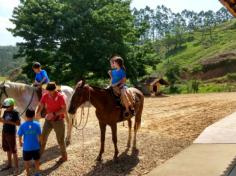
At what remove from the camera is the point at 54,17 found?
27.8 metres

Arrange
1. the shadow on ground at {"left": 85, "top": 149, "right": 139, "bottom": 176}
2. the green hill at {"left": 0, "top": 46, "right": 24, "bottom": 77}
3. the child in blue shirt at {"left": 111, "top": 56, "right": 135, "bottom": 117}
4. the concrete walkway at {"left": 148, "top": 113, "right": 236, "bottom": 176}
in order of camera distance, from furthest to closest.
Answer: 1. the green hill at {"left": 0, "top": 46, "right": 24, "bottom": 77}
2. the child in blue shirt at {"left": 111, "top": 56, "right": 135, "bottom": 117}
3. the shadow on ground at {"left": 85, "top": 149, "right": 139, "bottom": 176}
4. the concrete walkway at {"left": 148, "top": 113, "right": 236, "bottom": 176}

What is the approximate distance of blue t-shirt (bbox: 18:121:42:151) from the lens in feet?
24.1

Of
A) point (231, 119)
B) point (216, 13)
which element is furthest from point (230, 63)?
point (216, 13)

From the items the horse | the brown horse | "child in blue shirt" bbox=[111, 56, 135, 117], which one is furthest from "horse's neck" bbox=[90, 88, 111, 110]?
the horse

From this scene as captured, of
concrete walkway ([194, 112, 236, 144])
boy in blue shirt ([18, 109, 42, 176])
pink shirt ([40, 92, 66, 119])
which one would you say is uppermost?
pink shirt ([40, 92, 66, 119])

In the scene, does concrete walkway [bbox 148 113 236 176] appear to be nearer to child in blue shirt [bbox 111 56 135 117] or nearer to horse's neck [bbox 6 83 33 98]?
child in blue shirt [bbox 111 56 135 117]

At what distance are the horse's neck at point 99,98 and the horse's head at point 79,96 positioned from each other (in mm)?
171

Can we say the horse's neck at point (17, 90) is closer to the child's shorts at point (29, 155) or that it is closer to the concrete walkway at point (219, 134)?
the child's shorts at point (29, 155)

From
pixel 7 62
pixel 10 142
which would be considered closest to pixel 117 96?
pixel 10 142

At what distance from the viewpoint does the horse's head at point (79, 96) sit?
27.4 ft

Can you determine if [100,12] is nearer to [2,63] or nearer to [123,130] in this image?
[123,130]

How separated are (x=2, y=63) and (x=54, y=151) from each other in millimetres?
136084

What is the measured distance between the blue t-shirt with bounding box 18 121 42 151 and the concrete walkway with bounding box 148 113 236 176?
2293 millimetres

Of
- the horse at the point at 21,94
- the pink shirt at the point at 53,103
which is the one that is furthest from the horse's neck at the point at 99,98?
the horse at the point at 21,94
